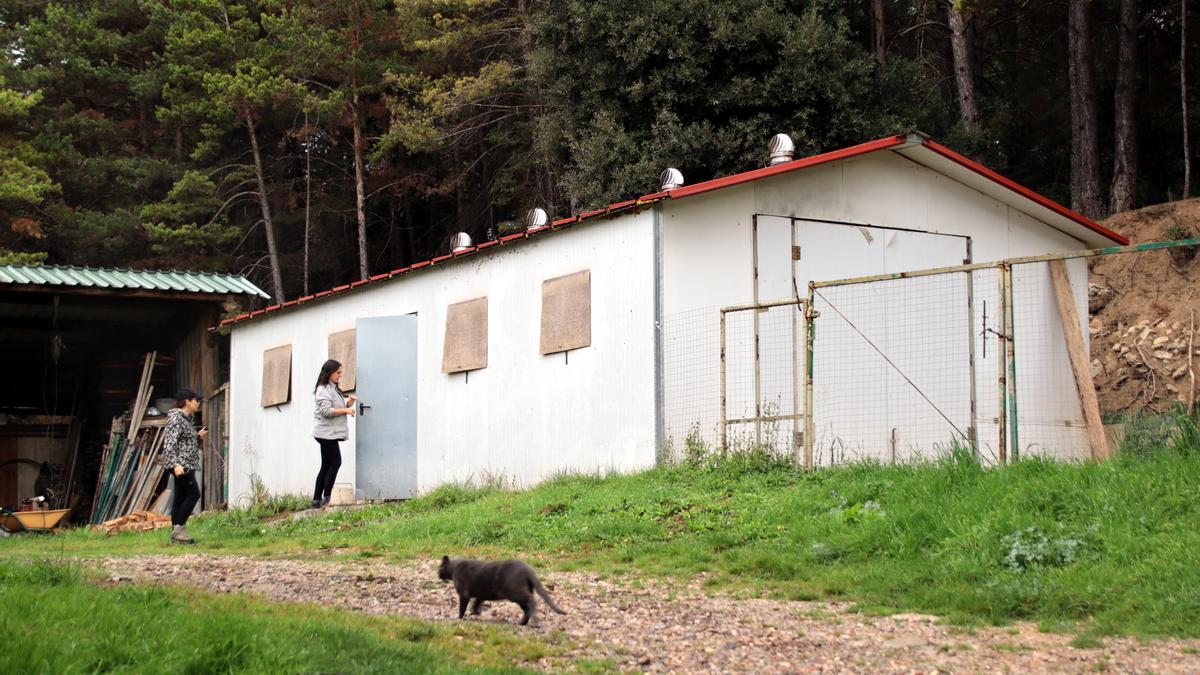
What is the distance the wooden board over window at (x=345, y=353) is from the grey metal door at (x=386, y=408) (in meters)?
1.10

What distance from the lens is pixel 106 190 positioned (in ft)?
110

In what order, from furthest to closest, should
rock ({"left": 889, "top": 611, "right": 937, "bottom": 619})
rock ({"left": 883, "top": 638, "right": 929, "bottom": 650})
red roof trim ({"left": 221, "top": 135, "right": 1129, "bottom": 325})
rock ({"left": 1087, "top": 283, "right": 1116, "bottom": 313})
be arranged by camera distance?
rock ({"left": 1087, "top": 283, "right": 1116, "bottom": 313}) < red roof trim ({"left": 221, "top": 135, "right": 1129, "bottom": 325}) < rock ({"left": 889, "top": 611, "right": 937, "bottom": 619}) < rock ({"left": 883, "top": 638, "right": 929, "bottom": 650})

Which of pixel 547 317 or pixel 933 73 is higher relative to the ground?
pixel 933 73

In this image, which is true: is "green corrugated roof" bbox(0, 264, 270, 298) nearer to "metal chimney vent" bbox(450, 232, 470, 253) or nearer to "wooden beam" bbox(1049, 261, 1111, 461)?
"metal chimney vent" bbox(450, 232, 470, 253)

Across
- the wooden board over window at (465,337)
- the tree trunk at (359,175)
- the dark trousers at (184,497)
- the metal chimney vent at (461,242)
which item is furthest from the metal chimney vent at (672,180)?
the tree trunk at (359,175)

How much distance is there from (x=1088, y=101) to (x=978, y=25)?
677cm

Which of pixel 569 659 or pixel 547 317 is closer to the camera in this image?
pixel 569 659

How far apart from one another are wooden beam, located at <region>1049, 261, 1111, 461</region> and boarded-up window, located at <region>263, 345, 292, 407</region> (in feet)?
38.8

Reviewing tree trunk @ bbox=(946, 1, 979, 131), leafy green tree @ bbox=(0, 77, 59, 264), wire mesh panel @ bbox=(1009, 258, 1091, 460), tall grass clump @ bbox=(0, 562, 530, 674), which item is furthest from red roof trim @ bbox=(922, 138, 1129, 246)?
leafy green tree @ bbox=(0, 77, 59, 264)

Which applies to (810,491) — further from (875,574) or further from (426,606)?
(426,606)

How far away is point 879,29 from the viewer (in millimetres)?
27234

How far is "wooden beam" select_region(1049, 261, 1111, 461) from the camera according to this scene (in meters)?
10.5

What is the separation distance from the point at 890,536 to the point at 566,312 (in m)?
6.09

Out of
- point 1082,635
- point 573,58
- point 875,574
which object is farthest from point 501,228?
point 1082,635
